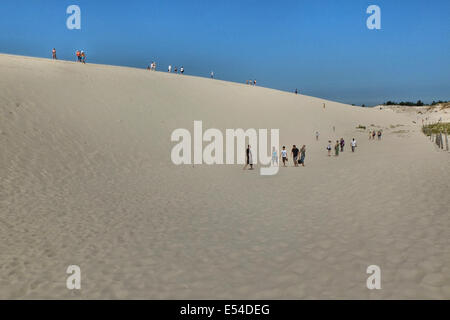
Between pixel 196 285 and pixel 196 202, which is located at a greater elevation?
pixel 196 202

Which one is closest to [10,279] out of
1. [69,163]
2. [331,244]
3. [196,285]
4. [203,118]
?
→ [196,285]

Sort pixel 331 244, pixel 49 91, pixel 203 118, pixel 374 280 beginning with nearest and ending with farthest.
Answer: pixel 374 280
pixel 331 244
pixel 49 91
pixel 203 118

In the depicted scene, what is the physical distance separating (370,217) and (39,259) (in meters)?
7.39

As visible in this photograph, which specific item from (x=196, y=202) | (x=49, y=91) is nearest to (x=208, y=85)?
(x=49, y=91)

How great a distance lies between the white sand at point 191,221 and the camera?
15.5 ft

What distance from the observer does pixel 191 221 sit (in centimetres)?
806

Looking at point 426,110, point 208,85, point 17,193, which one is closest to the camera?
point 17,193

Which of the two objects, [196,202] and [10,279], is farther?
[196,202]

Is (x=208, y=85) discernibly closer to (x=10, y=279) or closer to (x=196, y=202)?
(x=196, y=202)

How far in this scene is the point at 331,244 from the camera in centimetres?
605

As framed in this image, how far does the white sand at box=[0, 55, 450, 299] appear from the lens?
4719 millimetres

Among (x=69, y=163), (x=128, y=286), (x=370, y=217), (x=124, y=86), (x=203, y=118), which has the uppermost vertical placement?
(x=124, y=86)

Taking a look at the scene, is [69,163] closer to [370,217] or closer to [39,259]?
[39,259]

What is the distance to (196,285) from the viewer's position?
4.70 metres
